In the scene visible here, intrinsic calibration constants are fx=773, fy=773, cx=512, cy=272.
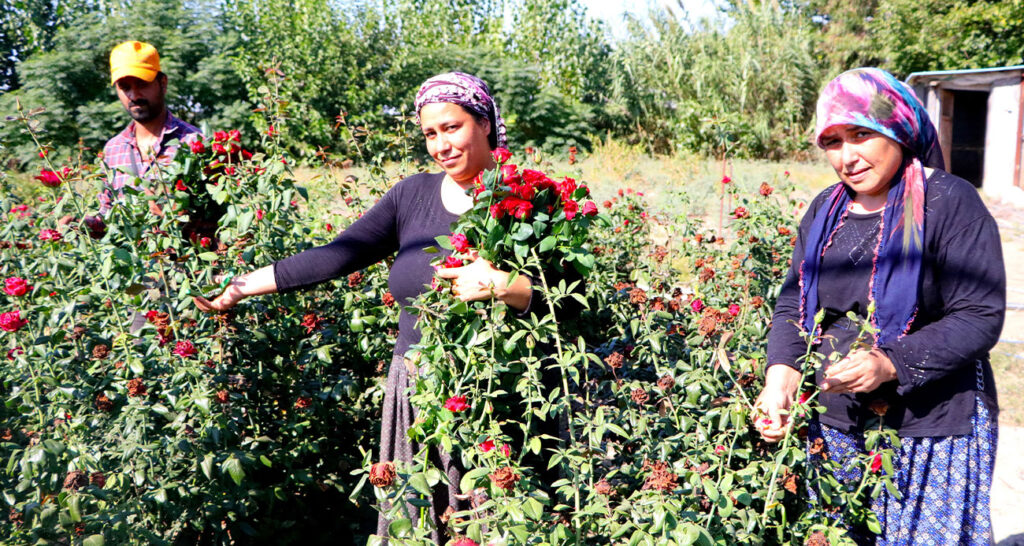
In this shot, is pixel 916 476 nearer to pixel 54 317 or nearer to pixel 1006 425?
pixel 54 317

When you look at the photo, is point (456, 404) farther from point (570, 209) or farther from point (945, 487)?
point (945, 487)

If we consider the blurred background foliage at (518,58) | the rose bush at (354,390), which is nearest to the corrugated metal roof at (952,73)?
the blurred background foliage at (518,58)

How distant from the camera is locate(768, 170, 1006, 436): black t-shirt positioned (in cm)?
161

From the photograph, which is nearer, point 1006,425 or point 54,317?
point 54,317

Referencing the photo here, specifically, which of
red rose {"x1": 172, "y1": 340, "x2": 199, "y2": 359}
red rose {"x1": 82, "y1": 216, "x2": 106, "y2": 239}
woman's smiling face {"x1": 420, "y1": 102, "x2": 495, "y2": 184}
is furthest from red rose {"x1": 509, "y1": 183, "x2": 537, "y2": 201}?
red rose {"x1": 82, "y1": 216, "x2": 106, "y2": 239}

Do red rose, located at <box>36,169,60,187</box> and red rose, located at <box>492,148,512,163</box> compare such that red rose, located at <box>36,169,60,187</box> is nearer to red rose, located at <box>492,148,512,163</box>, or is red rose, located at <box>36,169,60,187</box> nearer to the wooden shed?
red rose, located at <box>492,148,512,163</box>

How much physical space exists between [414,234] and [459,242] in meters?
0.43

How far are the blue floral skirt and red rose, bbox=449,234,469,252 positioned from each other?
99 cm

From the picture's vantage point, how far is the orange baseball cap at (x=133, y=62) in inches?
115

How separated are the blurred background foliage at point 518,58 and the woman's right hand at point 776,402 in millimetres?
9944

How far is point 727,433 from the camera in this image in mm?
1775

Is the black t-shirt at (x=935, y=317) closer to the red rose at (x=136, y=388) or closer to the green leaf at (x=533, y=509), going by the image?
the green leaf at (x=533, y=509)

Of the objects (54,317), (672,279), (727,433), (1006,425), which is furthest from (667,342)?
(1006,425)

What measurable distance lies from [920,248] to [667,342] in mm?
766
